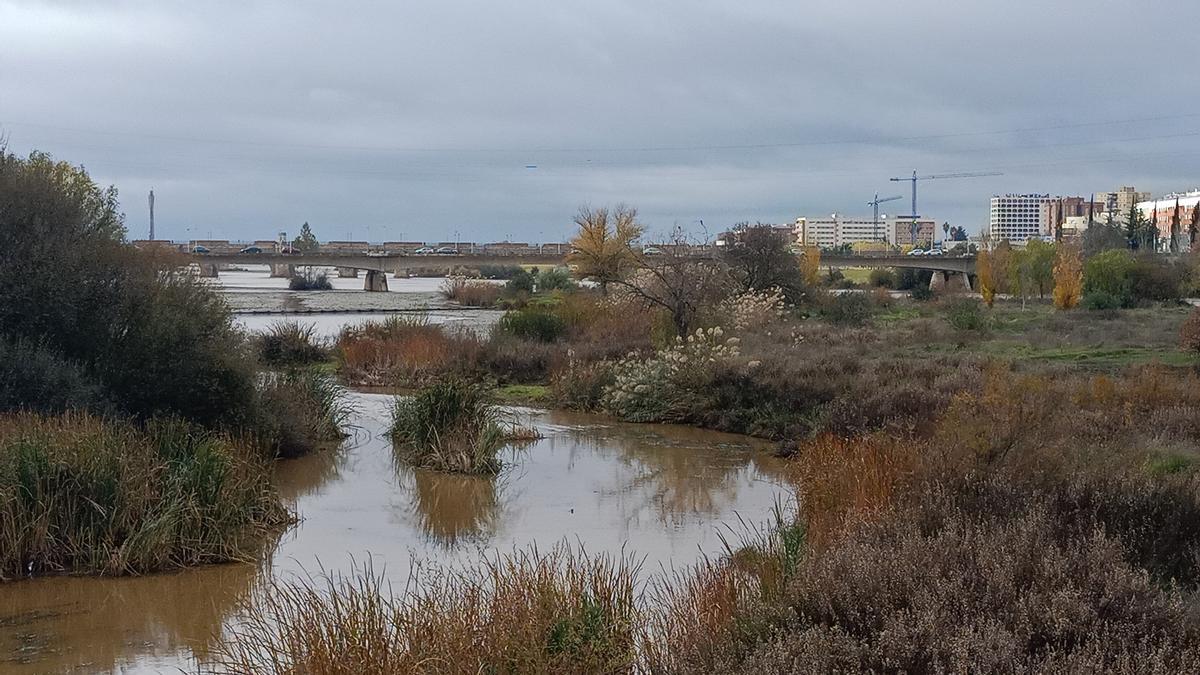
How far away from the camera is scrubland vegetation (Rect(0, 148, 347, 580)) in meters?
12.0

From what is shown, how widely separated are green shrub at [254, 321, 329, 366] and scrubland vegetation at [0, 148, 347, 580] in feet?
34.5

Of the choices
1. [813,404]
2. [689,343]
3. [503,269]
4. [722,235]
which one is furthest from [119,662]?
[503,269]

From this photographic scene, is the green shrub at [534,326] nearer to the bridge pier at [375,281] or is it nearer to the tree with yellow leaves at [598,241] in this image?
the tree with yellow leaves at [598,241]

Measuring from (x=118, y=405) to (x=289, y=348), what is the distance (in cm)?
1530

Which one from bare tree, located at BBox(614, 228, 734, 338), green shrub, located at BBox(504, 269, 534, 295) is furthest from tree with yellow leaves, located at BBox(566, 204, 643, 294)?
bare tree, located at BBox(614, 228, 734, 338)

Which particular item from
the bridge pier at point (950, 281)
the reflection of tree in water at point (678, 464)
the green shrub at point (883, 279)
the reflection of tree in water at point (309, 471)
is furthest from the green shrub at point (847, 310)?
the green shrub at point (883, 279)

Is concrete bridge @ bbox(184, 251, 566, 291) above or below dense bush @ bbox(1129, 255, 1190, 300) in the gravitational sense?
above

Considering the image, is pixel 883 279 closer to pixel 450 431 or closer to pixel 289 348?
→ pixel 289 348

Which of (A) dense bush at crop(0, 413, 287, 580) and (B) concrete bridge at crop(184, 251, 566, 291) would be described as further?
(B) concrete bridge at crop(184, 251, 566, 291)

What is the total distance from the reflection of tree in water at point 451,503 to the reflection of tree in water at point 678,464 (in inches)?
77.4

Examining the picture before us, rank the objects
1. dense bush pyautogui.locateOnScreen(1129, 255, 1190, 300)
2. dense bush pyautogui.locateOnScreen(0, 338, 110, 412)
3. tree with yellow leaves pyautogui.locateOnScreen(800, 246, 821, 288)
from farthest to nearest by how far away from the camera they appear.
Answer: tree with yellow leaves pyautogui.locateOnScreen(800, 246, 821, 288) → dense bush pyautogui.locateOnScreen(1129, 255, 1190, 300) → dense bush pyautogui.locateOnScreen(0, 338, 110, 412)

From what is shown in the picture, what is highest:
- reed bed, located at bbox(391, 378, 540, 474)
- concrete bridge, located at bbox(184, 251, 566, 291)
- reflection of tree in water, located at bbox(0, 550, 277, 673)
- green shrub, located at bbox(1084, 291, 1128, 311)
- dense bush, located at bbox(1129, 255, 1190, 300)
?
concrete bridge, located at bbox(184, 251, 566, 291)

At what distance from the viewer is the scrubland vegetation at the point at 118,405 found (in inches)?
473

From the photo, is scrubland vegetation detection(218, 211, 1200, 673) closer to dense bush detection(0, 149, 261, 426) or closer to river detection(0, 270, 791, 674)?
river detection(0, 270, 791, 674)
